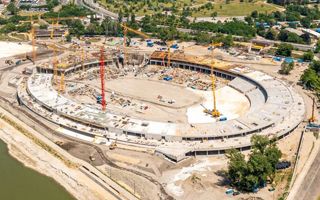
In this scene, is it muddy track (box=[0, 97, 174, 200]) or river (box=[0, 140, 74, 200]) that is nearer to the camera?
muddy track (box=[0, 97, 174, 200])

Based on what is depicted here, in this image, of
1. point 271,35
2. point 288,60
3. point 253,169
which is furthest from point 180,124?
point 271,35

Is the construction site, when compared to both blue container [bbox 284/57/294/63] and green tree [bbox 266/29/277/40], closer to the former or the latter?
blue container [bbox 284/57/294/63]

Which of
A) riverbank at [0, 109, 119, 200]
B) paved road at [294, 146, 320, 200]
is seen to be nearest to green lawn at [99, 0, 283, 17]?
Answer: riverbank at [0, 109, 119, 200]

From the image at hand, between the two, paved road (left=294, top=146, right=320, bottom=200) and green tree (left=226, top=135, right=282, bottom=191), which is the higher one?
green tree (left=226, top=135, right=282, bottom=191)

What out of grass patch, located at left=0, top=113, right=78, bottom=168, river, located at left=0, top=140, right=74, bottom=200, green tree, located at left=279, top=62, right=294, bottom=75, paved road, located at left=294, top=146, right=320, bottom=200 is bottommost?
river, located at left=0, top=140, right=74, bottom=200

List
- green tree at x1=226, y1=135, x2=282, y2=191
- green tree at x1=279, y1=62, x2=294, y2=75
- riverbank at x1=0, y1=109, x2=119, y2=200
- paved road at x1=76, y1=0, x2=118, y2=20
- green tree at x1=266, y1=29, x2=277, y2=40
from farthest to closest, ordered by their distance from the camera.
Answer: paved road at x1=76, y1=0, x2=118, y2=20
green tree at x1=266, y1=29, x2=277, y2=40
green tree at x1=279, y1=62, x2=294, y2=75
riverbank at x1=0, y1=109, x2=119, y2=200
green tree at x1=226, y1=135, x2=282, y2=191

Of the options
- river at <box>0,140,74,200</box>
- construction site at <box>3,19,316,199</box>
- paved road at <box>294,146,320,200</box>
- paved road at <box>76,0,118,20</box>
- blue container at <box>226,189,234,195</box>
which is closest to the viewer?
paved road at <box>294,146,320,200</box>

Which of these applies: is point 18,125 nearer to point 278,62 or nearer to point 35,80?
point 35,80

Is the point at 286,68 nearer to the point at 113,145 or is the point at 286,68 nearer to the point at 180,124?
the point at 180,124
